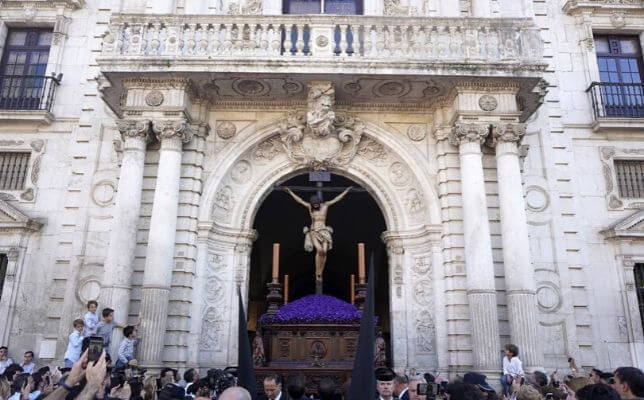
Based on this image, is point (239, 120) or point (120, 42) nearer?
point (120, 42)

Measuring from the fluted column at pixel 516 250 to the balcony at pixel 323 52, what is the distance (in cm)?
164

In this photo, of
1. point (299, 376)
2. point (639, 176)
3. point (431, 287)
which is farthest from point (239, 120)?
point (639, 176)

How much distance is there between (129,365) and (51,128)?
8.73 m

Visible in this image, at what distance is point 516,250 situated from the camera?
13172 mm

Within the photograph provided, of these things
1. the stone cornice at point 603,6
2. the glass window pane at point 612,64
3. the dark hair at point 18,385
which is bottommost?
the dark hair at point 18,385

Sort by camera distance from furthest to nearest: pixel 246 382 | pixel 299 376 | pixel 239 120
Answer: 1. pixel 239 120
2. pixel 299 376
3. pixel 246 382

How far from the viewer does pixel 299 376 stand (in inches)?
235

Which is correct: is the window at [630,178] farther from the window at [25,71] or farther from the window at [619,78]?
the window at [25,71]

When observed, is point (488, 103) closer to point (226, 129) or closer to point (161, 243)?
point (226, 129)

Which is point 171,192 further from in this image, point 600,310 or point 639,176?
point 639,176

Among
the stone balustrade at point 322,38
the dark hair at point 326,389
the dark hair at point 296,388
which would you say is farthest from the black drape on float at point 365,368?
the stone balustrade at point 322,38

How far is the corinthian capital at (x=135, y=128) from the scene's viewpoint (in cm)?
1388

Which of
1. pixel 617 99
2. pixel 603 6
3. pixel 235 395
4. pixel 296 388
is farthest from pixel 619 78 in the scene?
pixel 235 395

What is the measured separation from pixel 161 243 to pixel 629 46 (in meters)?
16.0
